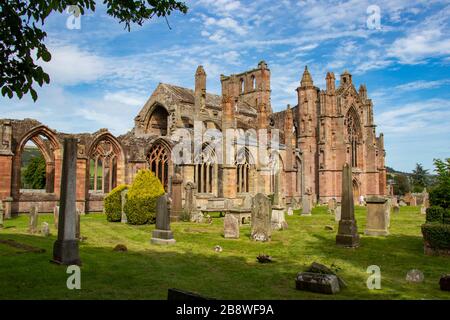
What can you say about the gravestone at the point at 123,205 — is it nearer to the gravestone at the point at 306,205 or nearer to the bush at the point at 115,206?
the bush at the point at 115,206

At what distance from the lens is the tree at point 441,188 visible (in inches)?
450

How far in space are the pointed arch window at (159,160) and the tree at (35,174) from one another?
91.3ft

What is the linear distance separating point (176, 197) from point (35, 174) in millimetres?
39039

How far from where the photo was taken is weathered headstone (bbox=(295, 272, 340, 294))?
6641 mm

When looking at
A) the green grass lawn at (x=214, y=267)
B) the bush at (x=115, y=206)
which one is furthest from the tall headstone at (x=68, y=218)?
the bush at (x=115, y=206)

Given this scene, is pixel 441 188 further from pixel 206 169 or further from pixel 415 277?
pixel 206 169

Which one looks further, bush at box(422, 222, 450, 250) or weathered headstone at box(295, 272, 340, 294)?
bush at box(422, 222, 450, 250)

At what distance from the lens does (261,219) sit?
13.6 meters

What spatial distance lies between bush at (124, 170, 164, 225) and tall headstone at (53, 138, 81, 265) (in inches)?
356

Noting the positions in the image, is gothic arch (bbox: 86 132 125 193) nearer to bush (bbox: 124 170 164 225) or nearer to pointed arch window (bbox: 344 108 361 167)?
bush (bbox: 124 170 164 225)

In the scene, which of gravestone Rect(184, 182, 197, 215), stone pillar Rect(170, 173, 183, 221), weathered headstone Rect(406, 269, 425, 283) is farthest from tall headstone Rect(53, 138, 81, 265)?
gravestone Rect(184, 182, 197, 215)

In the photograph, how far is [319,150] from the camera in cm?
4272

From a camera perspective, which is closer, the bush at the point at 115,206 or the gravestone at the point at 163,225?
the gravestone at the point at 163,225

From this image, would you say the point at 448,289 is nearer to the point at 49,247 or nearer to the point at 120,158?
the point at 49,247
